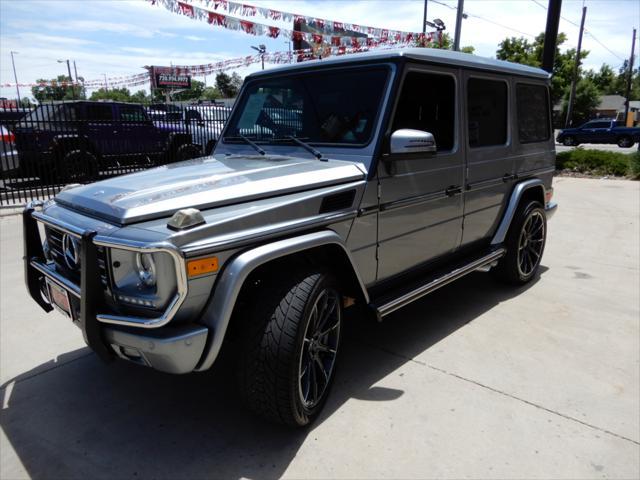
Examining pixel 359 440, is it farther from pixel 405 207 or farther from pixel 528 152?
pixel 528 152

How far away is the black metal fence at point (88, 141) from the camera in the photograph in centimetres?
975

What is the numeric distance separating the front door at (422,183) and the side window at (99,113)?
10.0 meters

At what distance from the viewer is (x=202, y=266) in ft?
7.06

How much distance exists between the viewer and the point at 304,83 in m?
3.48

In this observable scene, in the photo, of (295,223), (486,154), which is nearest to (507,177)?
(486,154)

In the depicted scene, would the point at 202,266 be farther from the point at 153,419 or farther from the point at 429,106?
the point at 429,106

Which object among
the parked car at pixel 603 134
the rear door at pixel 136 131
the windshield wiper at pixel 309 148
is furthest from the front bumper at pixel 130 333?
the parked car at pixel 603 134

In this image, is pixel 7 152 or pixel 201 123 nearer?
pixel 7 152

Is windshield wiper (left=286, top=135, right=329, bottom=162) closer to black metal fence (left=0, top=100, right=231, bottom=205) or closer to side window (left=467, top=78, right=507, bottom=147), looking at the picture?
side window (left=467, top=78, right=507, bottom=147)

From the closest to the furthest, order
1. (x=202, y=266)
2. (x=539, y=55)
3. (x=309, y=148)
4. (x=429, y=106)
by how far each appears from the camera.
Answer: (x=202, y=266)
(x=309, y=148)
(x=429, y=106)
(x=539, y=55)

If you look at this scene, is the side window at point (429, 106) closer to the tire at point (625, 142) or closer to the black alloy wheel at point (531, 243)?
the black alloy wheel at point (531, 243)

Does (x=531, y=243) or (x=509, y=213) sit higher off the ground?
(x=509, y=213)

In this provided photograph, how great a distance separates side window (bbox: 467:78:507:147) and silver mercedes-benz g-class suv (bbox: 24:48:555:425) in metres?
0.02

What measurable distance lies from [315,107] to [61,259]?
1916mm
